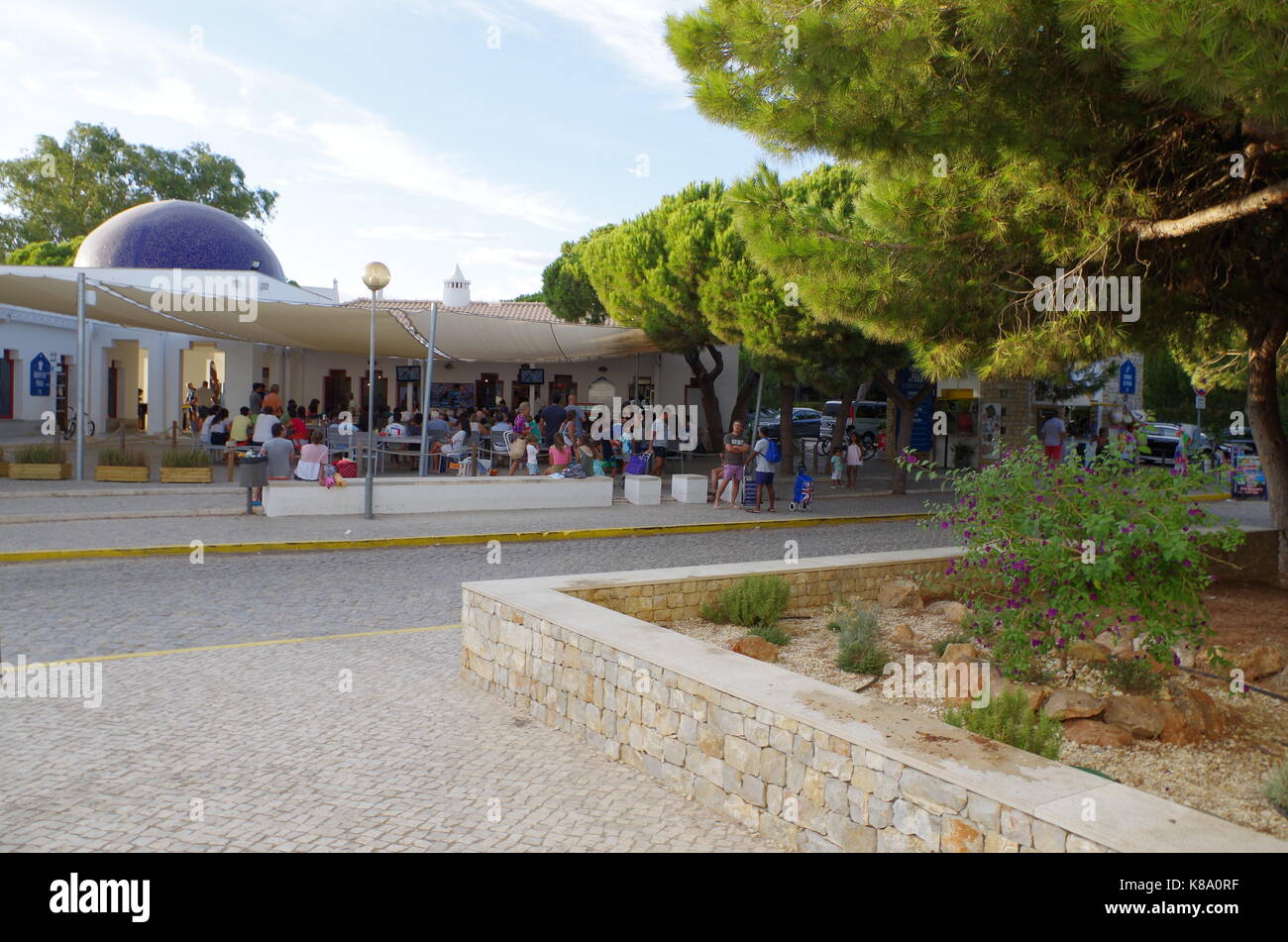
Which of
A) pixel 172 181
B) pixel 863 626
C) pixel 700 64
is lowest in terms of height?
pixel 863 626

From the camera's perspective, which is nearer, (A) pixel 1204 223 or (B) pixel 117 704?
(B) pixel 117 704

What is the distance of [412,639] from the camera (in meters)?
7.17

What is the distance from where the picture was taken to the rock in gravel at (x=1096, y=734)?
15.3ft

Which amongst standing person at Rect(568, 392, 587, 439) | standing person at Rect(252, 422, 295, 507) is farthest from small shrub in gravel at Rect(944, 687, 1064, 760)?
standing person at Rect(568, 392, 587, 439)

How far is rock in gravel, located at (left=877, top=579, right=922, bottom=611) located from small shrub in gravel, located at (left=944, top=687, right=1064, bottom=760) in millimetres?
3001

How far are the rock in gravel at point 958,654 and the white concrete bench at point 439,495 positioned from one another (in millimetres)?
9535

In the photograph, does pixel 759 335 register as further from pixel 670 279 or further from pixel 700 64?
pixel 700 64

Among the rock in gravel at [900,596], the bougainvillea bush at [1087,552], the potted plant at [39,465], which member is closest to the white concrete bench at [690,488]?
the rock in gravel at [900,596]

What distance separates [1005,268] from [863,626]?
3912 mm

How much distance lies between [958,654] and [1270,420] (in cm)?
589

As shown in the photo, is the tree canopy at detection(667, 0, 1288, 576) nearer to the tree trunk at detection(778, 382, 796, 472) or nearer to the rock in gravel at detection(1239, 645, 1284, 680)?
the rock in gravel at detection(1239, 645, 1284, 680)

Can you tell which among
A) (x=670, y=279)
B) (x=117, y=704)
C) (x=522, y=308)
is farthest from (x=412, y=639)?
(x=522, y=308)

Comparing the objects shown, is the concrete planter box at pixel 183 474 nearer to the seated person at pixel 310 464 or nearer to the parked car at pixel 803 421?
the seated person at pixel 310 464

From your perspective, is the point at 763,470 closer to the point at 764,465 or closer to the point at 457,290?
the point at 764,465
